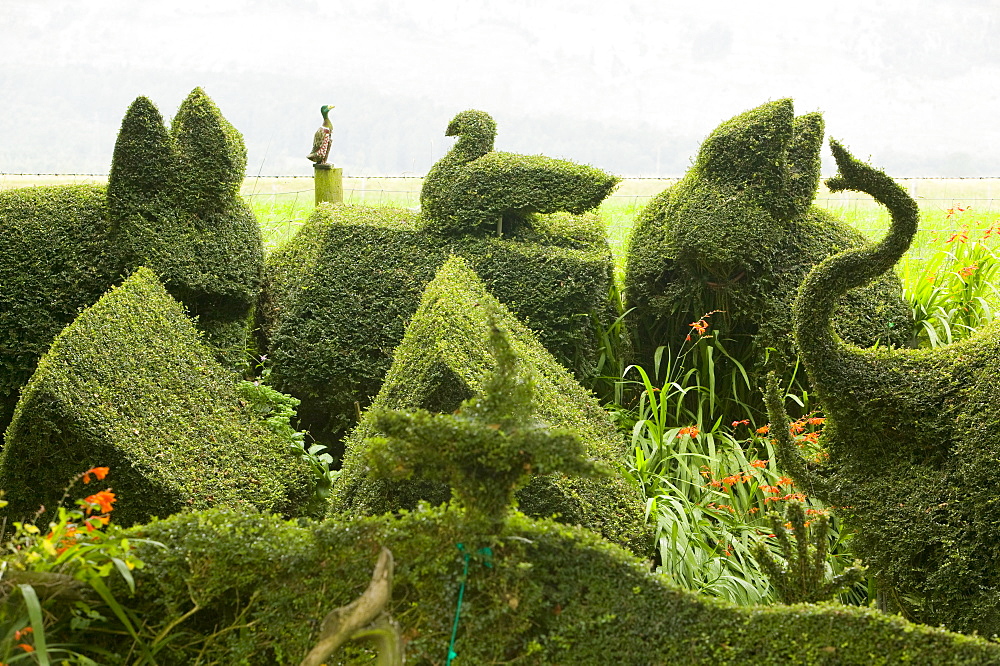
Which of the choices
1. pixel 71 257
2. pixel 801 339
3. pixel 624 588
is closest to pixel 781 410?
pixel 801 339

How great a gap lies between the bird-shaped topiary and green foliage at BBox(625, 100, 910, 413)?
0.50 m

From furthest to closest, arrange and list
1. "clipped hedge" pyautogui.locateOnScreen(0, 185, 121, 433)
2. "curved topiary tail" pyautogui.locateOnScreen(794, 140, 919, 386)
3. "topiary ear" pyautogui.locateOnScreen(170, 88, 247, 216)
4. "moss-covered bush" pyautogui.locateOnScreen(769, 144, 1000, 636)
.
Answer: "topiary ear" pyautogui.locateOnScreen(170, 88, 247, 216), "clipped hedge" pyautogui.locateOnScreen(0, 185, 121, 433), "curved topiary tail" pyautogui.locateOnScreen(794, 140, 919, 386), "moss-covered bush" pyautogui.locateOnScreen(769, 144, 1000, 636)

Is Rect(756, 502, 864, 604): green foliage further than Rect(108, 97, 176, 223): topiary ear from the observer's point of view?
No

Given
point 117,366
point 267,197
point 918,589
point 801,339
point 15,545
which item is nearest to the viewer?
point 15,545

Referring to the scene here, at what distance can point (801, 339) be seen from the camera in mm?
3346

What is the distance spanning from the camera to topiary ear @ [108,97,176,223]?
4.46m

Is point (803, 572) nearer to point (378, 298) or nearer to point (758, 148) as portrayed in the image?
point (758, 148)

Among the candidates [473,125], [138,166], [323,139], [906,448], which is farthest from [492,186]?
[906,448]

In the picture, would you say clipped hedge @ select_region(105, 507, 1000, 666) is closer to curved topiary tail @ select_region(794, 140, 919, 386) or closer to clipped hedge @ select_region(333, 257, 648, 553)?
clipped hedge @ select_region(333, 257, 648, 553)

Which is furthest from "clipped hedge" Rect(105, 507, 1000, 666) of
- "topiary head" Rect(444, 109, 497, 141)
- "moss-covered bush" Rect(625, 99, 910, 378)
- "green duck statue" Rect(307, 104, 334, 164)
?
"green duck statue" Rect(307, 104, 334, 164)

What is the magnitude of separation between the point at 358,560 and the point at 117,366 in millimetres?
1914

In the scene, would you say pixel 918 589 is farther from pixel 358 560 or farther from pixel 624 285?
pixel 624 285

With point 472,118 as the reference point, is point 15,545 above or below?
below

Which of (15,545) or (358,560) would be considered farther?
(15,545)
